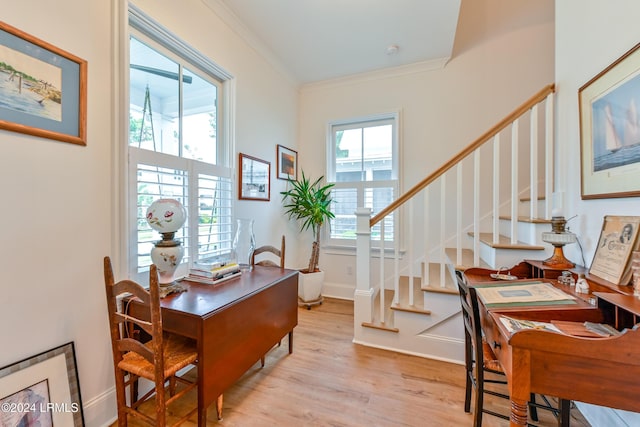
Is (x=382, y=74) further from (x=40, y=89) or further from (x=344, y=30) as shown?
(x=40, y=89)

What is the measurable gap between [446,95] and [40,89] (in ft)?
11.6

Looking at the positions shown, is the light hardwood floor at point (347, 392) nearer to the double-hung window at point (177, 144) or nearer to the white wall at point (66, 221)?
the white wall at point (66, 221)

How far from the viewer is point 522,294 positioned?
121 cm

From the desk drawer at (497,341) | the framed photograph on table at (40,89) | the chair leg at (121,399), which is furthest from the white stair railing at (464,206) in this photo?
the framed photograph on table at (40,89)

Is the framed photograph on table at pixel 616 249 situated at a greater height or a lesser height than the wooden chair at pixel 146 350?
greater

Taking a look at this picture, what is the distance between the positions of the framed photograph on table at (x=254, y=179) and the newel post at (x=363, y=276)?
1139 millimetres

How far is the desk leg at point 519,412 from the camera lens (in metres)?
0.89

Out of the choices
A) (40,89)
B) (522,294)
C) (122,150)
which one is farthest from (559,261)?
(40,89)

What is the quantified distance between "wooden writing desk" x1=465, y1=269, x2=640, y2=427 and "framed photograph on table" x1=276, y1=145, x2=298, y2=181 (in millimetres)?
2804

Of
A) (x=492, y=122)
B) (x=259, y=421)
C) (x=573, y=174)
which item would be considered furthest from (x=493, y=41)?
(x=259, y=421)

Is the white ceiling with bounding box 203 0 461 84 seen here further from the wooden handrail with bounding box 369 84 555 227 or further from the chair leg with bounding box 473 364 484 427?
the chair leg with bounding box 473 364 484 427

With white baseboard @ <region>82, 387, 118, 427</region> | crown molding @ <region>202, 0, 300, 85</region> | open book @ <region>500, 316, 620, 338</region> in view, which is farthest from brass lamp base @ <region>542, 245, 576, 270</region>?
crown molding @ <region>202, 0, 300, 85</region>

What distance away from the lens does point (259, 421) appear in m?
1.49

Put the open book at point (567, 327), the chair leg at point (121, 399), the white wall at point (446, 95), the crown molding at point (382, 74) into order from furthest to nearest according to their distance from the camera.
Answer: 1. the crown molding at point (382, 74)
2. the white wall at point (446, 95)
3. the chair leg at point (121, 399)
4. the open book at point (567, 327)
